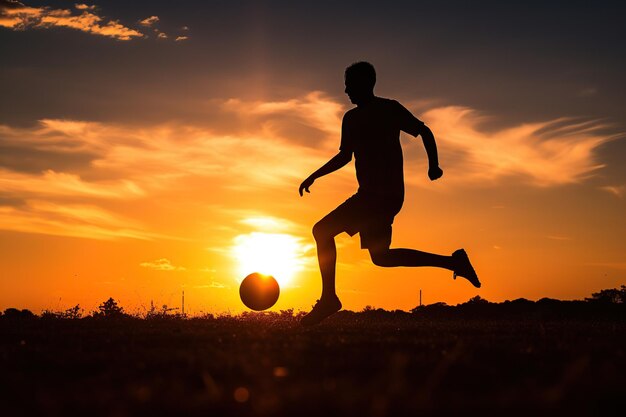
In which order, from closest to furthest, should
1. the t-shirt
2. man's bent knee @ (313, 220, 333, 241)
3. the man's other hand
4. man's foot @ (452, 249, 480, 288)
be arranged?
Result: the t-shirt
the man's other hand
man's bent knee @ (313, 220, 333, 241)
man's foot @ (452, 249, 480, 288)

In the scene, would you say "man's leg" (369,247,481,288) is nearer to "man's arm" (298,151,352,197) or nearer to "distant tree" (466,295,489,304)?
"man's arm" (298,151,352,197)

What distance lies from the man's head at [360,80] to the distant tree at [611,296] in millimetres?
12499

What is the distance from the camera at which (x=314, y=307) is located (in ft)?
31.2

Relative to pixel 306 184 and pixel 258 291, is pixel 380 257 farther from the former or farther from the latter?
pixel 258 291

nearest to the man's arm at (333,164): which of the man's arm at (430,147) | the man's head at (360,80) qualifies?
the man's head at (360,80)

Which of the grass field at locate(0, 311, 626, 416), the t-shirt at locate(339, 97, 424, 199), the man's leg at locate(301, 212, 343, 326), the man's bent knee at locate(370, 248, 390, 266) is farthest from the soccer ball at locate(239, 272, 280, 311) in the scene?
the grass field at locate(0, 311, 626, 416)

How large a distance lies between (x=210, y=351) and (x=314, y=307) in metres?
3.90

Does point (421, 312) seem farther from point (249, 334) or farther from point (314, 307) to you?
point (249, 334)

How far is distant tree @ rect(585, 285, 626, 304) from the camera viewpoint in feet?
63.4

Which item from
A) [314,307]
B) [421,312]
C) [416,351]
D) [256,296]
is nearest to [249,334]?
[314,307]

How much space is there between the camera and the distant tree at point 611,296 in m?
19.3

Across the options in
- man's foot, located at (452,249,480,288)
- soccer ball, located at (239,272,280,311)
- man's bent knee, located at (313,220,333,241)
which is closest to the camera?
man's bent knee, located at (313,220,333,241)

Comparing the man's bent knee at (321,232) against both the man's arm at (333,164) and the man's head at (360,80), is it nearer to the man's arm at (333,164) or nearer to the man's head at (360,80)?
the man's arm at (333,164)

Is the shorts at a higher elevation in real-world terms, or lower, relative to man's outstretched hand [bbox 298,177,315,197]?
lower
